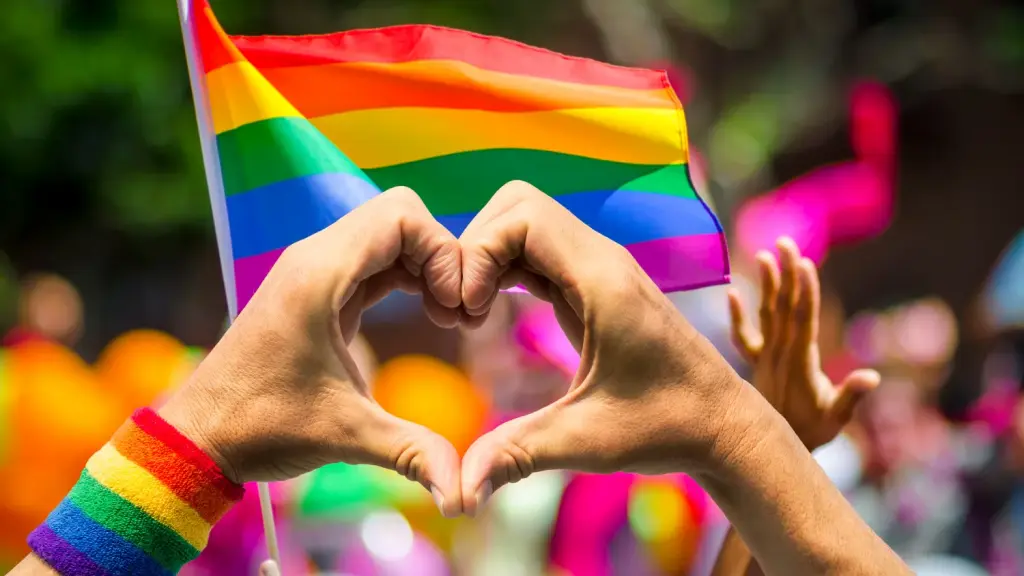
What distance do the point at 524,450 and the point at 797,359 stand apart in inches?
38.8

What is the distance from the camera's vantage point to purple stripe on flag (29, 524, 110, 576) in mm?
1356

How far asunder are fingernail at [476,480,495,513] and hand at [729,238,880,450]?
39.3 inches

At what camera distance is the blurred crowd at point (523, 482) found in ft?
13.7

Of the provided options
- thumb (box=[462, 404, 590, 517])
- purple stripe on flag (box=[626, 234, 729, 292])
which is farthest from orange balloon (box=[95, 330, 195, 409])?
thumb (box=[462, 404, 590, 517])

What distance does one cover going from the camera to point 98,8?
9.77 m

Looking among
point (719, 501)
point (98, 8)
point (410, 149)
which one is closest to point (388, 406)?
point (410, 149)

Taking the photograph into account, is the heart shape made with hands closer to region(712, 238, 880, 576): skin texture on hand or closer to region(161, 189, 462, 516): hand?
region(161, 189, 462, 516): hand

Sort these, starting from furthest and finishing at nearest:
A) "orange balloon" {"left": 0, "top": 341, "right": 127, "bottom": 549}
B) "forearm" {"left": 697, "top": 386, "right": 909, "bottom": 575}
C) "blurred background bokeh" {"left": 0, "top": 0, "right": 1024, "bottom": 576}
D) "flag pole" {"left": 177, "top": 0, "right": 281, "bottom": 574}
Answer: "blurred background bokeh" {"left": 0, "top": 0, "right": 1024, "bottom": 576}, "orange balloon" {"left": 0, "top": 341, "right": 127, "bottom": 549}, "flag pole" {"left": 177, "top": 0, "right": 281, "bottom": 574}, "forearm" {"left": 697, "top": 386, "right": 909, "bottom": 575}

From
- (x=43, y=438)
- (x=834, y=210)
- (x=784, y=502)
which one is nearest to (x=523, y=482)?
(x=43, y=438)

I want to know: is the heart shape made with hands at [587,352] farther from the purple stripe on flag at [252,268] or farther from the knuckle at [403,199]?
the purple stripe on flag at [252,268]

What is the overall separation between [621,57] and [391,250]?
9540 mm

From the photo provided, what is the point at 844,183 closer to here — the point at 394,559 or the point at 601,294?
the point at 394,559

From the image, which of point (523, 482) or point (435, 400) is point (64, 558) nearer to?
point (523, 482)

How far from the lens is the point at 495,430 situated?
1373mm
